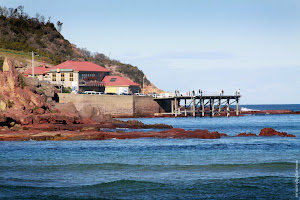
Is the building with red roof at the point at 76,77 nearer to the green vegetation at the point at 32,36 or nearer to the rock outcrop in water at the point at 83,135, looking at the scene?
the green vegetation at the point at 32,36

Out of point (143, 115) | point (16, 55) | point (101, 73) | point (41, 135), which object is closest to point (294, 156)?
point (41, 135)

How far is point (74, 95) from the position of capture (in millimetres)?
79375

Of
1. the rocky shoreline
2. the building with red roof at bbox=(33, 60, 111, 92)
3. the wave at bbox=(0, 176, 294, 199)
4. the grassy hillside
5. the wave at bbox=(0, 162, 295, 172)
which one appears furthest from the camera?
the grassy hillside

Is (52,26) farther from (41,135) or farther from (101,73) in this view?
(41,135)

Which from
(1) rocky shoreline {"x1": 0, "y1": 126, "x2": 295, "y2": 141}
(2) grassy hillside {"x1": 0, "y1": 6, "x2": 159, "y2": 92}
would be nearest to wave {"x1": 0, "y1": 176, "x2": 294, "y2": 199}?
(1) rocky shoreline {"x1": 0, "y1": 126, "x2": 295, "y2": 141}

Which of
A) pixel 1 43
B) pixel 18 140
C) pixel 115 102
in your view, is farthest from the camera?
pixel 1 43

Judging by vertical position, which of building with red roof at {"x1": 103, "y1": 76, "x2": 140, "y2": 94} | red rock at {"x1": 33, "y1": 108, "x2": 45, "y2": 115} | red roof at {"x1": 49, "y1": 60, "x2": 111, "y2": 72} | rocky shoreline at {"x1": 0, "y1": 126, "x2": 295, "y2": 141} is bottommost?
rocky shoreline at {"x1": 0, "y1": 126, "x2": 295, "y2": 141}

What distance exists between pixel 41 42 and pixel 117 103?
6373cm

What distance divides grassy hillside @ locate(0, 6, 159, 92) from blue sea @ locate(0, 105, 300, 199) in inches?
3534

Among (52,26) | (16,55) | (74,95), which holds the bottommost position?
(74,95)

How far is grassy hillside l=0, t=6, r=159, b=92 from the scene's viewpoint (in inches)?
5037

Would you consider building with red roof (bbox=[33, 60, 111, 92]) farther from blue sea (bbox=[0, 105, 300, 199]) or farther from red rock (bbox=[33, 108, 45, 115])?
blue sea (bbox=[0, 105, 300, 199])

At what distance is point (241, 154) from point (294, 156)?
124 inches

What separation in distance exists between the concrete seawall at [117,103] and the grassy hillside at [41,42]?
3805 cm
